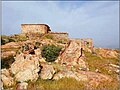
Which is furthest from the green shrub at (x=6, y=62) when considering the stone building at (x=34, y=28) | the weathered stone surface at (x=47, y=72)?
the stone building at (x=34, y=28)

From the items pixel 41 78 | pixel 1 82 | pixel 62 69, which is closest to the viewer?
pixel 1 82

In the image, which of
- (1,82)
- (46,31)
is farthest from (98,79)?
(46,31)

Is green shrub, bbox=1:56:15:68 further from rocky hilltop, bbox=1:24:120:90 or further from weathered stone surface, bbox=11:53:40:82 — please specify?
→ weathered stone surface, bbox=11:53:40:82

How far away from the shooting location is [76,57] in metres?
10.0

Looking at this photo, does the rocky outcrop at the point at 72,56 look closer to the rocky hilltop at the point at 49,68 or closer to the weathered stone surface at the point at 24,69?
the rocky hilltop at the point at 49,68

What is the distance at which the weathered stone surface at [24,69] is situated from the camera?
766cm

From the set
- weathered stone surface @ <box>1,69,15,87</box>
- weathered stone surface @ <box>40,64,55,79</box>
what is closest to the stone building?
weathered stone surface @ <box>40,64,55,79</box>

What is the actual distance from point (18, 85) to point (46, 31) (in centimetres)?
1058

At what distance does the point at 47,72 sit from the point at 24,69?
40.0 inches

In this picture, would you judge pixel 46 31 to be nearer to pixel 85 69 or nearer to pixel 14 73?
pixel 85 69

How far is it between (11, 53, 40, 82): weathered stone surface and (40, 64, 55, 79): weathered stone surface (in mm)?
339

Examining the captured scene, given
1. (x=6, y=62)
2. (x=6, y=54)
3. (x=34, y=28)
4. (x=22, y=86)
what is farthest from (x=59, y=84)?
(x=34, y=28)

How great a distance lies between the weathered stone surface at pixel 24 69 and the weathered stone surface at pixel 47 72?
34cm

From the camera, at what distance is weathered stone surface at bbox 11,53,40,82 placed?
7.66 meters
